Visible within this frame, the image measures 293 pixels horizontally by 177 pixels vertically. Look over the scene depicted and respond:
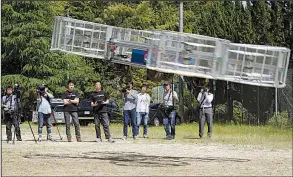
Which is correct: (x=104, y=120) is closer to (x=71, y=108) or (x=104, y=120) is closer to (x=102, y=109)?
(x=102, y=109)

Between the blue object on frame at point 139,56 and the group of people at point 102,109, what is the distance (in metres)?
4.87

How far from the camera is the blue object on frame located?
40.1 ft

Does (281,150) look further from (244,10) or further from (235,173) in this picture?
(244,10)

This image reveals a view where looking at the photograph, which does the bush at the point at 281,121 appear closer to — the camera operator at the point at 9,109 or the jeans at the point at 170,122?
the jeans at the point at 170,122

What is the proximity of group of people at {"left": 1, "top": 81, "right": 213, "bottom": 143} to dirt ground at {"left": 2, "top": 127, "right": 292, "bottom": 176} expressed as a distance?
757 millimetres

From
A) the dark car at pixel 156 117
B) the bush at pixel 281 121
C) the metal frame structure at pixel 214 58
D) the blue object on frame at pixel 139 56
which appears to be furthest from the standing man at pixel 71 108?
the dark car at pixel 156 117

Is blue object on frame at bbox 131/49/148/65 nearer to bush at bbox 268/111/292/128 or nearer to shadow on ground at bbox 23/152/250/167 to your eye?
shadow on ground at bbox 23/152/250/167

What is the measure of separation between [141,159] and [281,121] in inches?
412

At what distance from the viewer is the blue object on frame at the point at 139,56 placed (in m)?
12.2

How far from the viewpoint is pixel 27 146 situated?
16.2m

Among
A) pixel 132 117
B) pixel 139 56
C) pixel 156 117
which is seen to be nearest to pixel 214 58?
pixel 139 56

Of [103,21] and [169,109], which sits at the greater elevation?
[103,21]

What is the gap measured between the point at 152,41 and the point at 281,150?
465 cm

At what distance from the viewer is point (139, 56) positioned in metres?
12.4
